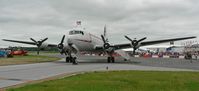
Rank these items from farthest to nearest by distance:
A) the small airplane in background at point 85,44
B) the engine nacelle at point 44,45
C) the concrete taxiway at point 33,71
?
the engine nacelle at point 44,45 < the small airplane in background at point 85,44 < the concrete taxiway at point 33,71

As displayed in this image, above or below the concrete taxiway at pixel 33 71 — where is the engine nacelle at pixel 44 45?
above

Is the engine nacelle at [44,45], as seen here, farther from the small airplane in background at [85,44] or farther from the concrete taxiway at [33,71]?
the concrete taxiway at [33,71]

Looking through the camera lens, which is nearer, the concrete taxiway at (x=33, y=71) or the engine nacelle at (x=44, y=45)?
the concrete taxiway at (x=33, y=71)

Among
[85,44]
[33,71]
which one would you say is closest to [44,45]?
[85,44]

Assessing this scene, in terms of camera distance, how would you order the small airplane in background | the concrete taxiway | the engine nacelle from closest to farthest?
the concrete taxiway
the small airplane in background
the engine nacelle

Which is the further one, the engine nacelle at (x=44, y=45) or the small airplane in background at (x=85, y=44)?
the engine nacelle at (x=44, y=45)

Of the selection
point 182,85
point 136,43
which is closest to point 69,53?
point 136,43

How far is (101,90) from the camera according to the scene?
1416 centimetres

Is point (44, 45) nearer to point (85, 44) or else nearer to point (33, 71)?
point (85, 44)

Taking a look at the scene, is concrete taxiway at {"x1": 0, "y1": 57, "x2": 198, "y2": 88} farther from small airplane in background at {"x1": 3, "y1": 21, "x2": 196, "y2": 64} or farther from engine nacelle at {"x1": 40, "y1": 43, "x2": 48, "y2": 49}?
engine nacelle at {"x1": 40, "y1": 43, "x2": 48, "y2": 49}

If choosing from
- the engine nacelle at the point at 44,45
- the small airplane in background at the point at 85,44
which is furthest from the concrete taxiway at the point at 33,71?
the engine nacelle at the point at 44,45

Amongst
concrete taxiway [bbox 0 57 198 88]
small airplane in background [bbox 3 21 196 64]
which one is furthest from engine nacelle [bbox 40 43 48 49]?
concrete taxiway [bbox 0 57 198 88]

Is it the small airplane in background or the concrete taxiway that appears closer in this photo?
the concrete taxiway

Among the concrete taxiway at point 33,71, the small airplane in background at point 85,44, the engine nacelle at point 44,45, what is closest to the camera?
the concrete taxiway at point 33,71
